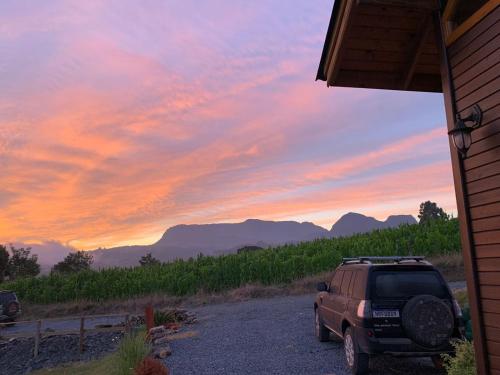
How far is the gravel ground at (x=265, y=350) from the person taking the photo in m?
9.85

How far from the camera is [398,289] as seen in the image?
331 inches

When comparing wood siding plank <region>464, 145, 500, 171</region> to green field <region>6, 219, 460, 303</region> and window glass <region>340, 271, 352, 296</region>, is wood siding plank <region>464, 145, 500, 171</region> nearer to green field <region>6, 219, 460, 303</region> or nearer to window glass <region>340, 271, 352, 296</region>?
window glass <region>340, 271, 352, 296</region>

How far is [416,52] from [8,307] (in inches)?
1008

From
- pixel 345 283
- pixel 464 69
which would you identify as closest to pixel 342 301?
pixel 345 283

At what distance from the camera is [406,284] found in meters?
8.47

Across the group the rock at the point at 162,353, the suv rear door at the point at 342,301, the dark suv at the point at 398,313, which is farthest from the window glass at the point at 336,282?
the rock at the point at 162,353

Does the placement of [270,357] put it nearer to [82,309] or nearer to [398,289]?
[398,289]

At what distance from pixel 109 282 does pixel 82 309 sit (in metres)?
2.42

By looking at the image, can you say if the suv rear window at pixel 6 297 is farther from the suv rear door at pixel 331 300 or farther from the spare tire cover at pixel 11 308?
the suv rear door at pixel 331 300

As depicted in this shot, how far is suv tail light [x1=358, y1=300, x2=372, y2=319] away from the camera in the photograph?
8.13m

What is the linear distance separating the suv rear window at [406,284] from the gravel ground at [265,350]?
6.05 feet

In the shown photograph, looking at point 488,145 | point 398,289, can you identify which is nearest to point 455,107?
point 488,145

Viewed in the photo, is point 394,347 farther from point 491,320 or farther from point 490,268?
point 490,268

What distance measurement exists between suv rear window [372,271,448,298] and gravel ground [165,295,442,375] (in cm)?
184
